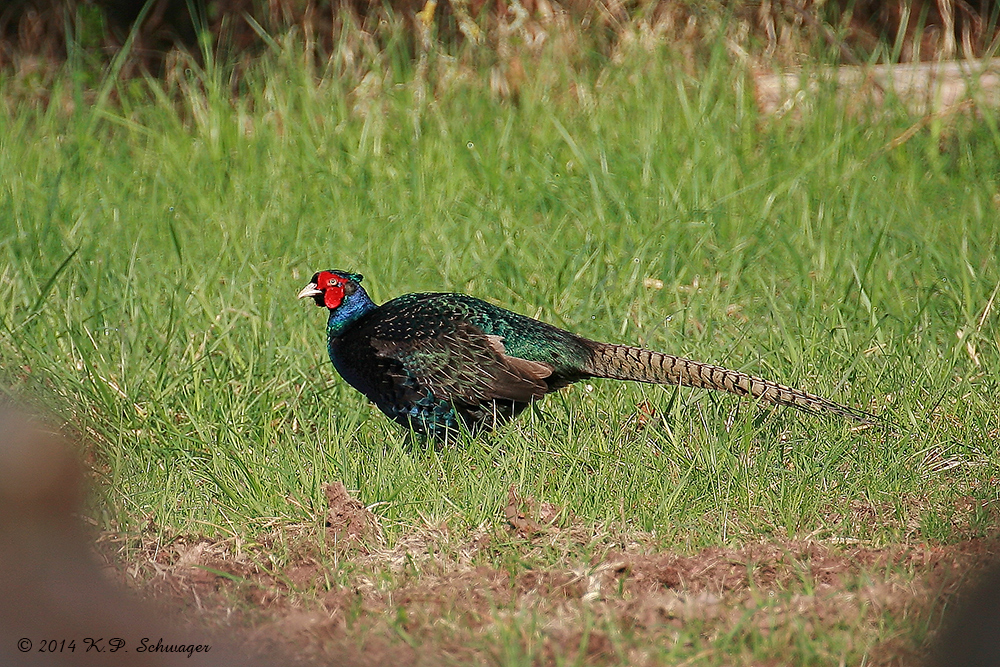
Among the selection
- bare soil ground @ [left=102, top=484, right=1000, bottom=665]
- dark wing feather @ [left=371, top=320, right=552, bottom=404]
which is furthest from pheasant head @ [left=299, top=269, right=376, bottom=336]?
bare soil ground @ [left=102, top=484, right=1000, bottom=665]

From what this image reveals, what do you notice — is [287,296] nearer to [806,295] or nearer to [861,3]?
[806,295]

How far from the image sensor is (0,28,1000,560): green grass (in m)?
3.61

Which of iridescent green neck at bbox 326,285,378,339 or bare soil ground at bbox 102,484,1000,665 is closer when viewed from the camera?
bare soil ground at bbox 102,484,1000,665

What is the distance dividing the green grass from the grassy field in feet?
0.06

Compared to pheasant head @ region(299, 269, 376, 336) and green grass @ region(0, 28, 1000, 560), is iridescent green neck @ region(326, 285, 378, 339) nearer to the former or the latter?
pheasant head @ region(299, 269, 376, 336)

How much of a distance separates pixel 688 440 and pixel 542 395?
0.58 meters

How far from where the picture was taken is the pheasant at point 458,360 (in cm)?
409

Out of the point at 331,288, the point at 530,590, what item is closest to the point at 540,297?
the point at 331,288

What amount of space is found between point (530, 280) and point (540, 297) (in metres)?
0.25

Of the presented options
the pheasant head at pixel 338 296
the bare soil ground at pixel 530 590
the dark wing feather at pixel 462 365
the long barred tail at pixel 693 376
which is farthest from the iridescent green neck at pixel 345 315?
the bare soil ground at pixel 530 590

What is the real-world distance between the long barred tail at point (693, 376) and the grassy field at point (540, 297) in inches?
3.6

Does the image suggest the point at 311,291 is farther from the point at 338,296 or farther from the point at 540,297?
the point at 540,297

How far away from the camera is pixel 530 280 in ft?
17.2

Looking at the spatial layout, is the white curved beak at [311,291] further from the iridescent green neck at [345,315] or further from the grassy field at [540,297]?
the grassy field at [540,297]
